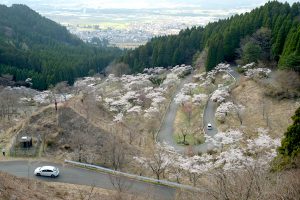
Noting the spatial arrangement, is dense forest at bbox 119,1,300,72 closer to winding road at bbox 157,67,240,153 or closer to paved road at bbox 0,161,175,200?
winding road at bbox 157,67,240,153

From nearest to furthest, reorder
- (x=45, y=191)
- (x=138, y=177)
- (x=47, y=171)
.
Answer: (x=45, y=191), (x=47, y=171), (x=138, y=177)

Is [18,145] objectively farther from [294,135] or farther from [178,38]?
[178,38]

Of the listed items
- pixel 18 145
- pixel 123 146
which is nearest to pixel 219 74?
pixel 123 146

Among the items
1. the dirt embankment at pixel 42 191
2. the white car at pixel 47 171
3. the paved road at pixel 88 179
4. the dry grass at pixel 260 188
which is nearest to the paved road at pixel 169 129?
the paved road at pixel 88 179

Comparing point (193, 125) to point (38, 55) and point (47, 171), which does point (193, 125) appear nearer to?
point (47, 171)

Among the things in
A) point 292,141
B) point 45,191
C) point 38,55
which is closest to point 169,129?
point 292,141
